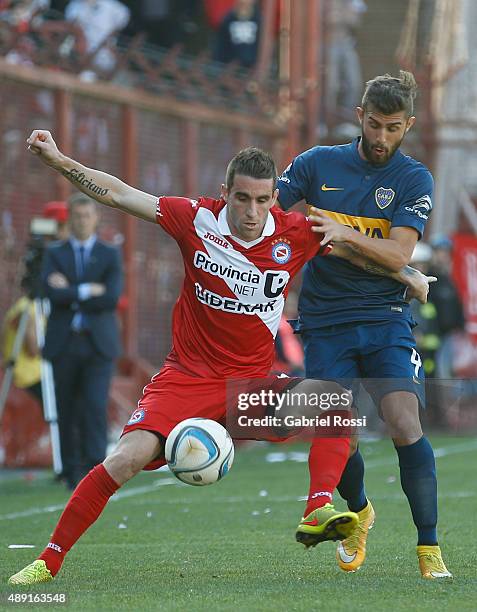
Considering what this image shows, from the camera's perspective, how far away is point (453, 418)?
18.4 m

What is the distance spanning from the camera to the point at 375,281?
7.39 metres

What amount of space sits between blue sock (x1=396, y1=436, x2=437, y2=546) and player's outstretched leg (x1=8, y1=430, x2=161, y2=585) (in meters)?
1.19

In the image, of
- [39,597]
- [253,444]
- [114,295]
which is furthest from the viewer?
[253,444]

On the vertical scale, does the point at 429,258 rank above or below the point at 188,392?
below

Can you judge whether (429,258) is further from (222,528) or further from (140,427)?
(140,427)

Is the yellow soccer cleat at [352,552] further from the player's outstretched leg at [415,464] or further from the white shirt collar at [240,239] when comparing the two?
the white shirt collar at [240,239]

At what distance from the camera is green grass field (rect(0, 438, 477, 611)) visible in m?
6.39

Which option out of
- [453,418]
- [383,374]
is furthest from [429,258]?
[383,374]

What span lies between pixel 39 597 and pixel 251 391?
1.40 metres

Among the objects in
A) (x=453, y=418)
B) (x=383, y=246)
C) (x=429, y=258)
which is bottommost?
(x=453, y=418)

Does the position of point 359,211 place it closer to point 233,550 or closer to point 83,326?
point 233,550

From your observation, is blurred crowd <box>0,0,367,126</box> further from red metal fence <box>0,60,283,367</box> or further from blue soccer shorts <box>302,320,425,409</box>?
blue soccer shorts <box>302,320,425,409</box>

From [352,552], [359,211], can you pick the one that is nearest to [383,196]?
[359,211]

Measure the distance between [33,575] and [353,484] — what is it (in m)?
1.80
